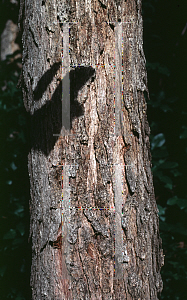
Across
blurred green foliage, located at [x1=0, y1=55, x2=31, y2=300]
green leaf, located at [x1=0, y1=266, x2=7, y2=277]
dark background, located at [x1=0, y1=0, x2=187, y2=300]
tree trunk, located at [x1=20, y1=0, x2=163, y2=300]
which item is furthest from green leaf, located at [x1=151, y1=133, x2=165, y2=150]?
green leaf, located at [x1=0, y1=266, x2=7, y2=277]

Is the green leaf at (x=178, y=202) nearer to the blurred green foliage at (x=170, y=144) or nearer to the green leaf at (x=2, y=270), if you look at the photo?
the blurred green foliage at (x=170, y=144)

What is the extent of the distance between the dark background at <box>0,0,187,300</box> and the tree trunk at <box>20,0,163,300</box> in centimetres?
75

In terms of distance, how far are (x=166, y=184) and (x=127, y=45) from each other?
1.07 meters

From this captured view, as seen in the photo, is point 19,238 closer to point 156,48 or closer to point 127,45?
point 127,45

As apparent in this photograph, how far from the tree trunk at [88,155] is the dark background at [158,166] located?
2.46 ft

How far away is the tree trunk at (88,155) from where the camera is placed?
1.00 meters

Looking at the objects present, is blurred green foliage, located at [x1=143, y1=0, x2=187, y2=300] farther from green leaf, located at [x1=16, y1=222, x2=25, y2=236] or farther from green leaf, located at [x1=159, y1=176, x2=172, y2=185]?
green leaf, located at [x1=16, y1=222, x2=25, y2=236]

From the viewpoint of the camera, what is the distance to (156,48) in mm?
2045

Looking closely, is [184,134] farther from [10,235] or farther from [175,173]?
[10,235]

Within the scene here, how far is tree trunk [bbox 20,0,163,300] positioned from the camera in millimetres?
1004

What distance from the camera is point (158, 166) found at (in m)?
1.82

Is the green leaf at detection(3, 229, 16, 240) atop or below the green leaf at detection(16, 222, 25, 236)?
below

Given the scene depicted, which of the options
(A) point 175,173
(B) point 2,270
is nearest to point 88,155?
(A) point 175,173

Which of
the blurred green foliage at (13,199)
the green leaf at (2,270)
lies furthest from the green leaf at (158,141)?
the green leaf at (2,270)
